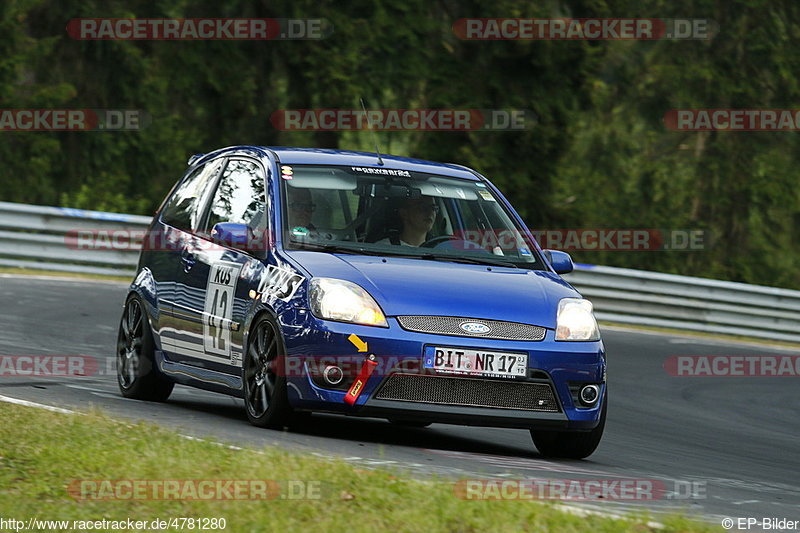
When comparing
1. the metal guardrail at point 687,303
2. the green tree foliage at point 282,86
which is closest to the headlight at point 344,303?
the metal guardrail at point 687,303

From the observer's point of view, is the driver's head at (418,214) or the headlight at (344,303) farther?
the driver's head at (418,214)

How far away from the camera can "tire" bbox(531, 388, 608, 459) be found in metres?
8.91

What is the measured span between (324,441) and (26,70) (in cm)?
2183

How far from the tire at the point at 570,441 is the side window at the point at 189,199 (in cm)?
265

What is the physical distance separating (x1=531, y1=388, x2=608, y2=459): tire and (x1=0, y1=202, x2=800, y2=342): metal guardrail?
40.2ft

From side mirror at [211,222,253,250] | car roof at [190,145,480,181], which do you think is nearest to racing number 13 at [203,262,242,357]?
side mirror at [211,222,253,250]

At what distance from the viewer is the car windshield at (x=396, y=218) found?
9172 mm

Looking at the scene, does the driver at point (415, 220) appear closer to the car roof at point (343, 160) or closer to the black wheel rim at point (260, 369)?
the car roof at point (343, 160)

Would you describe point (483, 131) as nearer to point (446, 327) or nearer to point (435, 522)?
point (446, 327)

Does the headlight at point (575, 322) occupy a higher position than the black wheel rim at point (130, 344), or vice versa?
the headlight at point (575, 322)

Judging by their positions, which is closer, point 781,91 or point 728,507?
point 728,507

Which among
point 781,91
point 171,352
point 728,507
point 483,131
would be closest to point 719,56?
point 781,91

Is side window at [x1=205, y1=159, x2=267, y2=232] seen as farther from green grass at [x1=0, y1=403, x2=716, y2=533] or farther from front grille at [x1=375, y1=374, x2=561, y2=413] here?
green grass at [x1=0, y1=403, x2=716, y2=533]

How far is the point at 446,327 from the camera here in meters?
8.31
